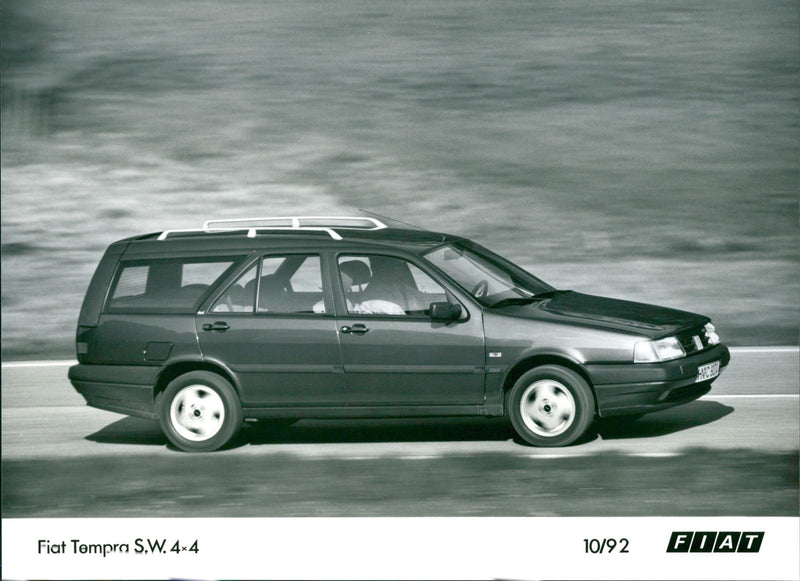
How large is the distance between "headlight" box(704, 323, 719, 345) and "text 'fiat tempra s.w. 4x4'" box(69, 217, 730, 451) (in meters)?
0.04

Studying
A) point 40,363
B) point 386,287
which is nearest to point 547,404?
point 386,287

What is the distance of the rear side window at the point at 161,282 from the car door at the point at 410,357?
34.3 inches

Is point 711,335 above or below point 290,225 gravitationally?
below

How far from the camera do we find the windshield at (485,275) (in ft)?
21.9

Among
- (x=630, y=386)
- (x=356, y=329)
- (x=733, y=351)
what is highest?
(x=356, y=329)

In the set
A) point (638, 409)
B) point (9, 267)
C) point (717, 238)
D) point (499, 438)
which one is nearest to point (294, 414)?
point (499, 438)

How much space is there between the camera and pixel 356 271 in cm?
672

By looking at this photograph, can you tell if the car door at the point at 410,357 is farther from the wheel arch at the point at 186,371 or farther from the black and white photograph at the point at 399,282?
the wheel arch at the point at 186,371

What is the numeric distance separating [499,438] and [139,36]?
3.59 meters

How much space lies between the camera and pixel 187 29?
24.7ft

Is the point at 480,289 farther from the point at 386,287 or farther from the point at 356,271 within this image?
the point at 356,271

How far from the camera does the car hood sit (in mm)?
6477

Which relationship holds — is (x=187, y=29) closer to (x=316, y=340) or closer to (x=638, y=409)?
(x=316, y=340)

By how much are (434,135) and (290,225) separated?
1.74m
